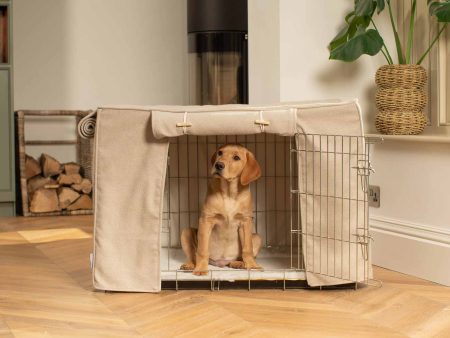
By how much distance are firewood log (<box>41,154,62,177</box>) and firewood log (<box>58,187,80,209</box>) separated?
5.0 inches

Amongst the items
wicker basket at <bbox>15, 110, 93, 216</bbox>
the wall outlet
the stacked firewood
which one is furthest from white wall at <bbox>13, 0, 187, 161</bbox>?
the wall outlet

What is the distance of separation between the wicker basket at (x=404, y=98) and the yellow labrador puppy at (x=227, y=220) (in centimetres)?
69

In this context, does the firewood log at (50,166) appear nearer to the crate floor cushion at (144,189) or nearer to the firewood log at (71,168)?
the firewood log at (71,168)

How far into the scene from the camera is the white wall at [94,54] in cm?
550

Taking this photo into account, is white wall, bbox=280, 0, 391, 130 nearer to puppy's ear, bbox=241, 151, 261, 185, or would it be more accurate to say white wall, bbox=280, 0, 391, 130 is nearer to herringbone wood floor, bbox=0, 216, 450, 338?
puppy's ear, bbox=241, 151, 261, 185

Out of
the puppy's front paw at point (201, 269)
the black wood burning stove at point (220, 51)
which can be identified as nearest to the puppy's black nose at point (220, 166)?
the puppy's front paw at point (201, 269)

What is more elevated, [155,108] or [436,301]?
[155,108]

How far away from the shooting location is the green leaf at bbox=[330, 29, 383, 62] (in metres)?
3.27

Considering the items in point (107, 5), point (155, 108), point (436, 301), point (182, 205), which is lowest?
point (436, 301)

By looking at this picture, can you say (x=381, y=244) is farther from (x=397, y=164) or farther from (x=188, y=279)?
(x=188, y=279)

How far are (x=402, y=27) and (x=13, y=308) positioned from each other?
1979 mm

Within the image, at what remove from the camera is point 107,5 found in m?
5.64

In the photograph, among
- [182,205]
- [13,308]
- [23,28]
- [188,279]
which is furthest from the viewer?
[23,28]

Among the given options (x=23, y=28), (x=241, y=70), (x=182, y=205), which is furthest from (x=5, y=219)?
(x=182, y=205)
